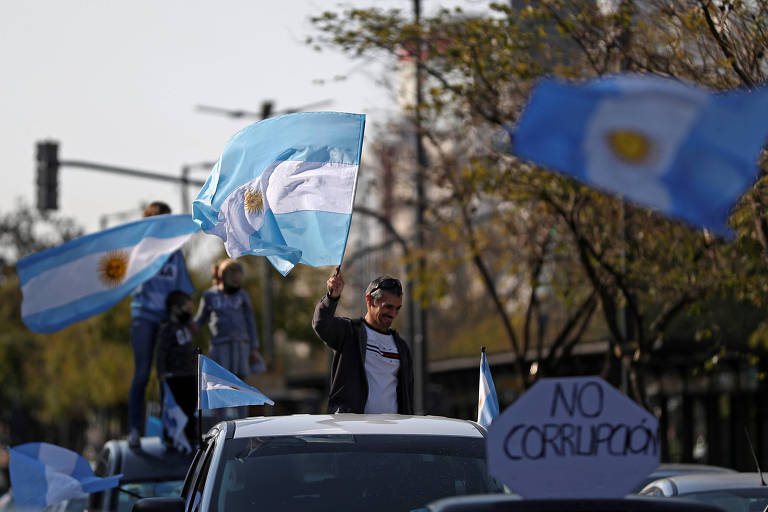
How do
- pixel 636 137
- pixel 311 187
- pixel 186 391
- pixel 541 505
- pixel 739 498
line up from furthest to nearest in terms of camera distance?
1. pixel 186 391
2. pixel 311 187
3. pixel 739 498
4. pixel 636 137
5. pixel 541 505

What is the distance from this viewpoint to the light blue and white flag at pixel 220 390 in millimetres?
8375

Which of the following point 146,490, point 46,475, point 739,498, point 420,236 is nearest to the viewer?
point 739,498

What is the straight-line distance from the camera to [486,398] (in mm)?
8625

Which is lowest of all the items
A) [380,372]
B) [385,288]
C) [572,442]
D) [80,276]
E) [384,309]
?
[572,442]

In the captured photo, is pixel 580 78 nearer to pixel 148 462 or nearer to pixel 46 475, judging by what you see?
pixel 148 462

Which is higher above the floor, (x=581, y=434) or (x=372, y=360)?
(x=372, y=360)

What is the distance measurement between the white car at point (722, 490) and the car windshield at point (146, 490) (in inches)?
122

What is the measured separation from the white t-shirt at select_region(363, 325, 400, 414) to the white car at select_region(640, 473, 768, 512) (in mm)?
1569

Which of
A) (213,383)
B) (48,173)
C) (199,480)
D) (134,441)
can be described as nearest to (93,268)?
(134,441)

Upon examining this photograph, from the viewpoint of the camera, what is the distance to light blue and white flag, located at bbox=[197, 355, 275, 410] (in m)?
8.38

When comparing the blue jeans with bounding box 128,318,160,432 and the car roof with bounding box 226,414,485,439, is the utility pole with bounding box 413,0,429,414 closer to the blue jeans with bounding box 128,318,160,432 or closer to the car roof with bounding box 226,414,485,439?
the blue jeans with bounding box 128,318,160,432

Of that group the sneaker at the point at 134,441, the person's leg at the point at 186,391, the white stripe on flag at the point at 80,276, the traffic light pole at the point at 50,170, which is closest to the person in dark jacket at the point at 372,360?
the sneaker at the point at 134,441

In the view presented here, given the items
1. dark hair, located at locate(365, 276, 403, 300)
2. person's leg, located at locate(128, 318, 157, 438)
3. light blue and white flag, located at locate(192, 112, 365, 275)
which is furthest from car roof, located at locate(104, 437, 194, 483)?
dark hair, located at locate(365, 276, 403, 300)

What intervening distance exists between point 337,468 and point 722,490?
3.03 metres
